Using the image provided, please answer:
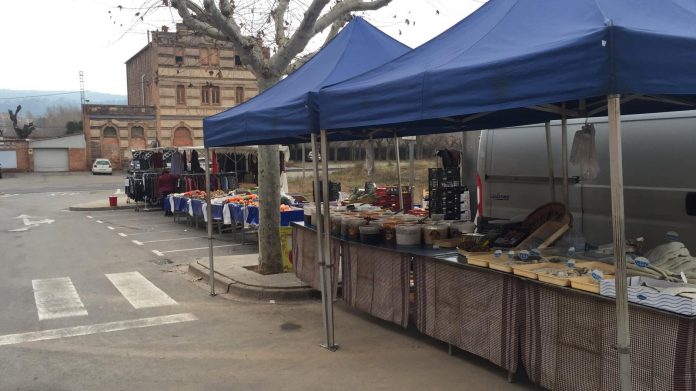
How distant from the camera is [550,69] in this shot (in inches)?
128

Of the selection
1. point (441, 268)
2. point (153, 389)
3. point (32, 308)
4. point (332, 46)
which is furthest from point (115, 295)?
point (441, 268)

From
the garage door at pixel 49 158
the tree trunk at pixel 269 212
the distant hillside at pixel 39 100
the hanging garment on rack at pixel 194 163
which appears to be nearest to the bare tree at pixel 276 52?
the tree trunk at pixel 269 212

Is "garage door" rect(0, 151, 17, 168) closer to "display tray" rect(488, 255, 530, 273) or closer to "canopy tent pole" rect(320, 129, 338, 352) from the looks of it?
"canopy tent pole" rect(320, 129, 338, 352)

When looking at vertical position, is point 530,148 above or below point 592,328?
above

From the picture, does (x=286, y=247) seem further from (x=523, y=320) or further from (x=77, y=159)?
(x=77, y=159)

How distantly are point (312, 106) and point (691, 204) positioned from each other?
3.53 m

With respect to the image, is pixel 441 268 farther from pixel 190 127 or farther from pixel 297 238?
pixel 190 127

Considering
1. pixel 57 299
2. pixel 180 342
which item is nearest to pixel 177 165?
pixel 57 299

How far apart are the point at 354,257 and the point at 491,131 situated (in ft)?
8.01

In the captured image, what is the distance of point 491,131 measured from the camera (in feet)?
23.7

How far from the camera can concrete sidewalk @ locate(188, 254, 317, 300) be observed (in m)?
8.00

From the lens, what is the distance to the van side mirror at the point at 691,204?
504 cm

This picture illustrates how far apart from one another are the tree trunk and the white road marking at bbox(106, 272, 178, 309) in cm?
164

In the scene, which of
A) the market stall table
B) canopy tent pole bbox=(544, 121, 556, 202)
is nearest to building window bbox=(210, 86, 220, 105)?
the market stall table
